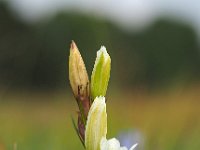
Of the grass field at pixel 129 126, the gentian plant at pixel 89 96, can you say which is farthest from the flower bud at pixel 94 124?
the grass field at pixel 129 126

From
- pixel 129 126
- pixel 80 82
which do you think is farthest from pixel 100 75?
pixel 129 126

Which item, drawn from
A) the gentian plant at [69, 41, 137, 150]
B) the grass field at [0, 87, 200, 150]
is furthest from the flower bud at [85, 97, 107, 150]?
the grass field at [0, 87, 200, 150]

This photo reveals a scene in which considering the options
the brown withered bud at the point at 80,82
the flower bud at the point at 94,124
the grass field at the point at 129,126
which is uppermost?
the brown withered bud at the point at 80,82

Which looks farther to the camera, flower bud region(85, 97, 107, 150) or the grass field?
the grass field

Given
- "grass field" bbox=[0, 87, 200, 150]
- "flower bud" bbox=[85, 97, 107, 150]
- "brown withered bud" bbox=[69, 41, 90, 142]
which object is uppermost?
"brown withered bud" bbox=[69, 41, 90, 142]

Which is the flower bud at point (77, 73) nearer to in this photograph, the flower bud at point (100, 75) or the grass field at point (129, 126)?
the flower bud at point (100, 75)

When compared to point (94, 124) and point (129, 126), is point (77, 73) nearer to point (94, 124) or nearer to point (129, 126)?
point (94, 124)

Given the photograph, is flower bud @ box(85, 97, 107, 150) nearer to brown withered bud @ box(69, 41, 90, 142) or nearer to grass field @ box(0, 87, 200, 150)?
brown withered bud @ box(69, 41, 90, 142)
